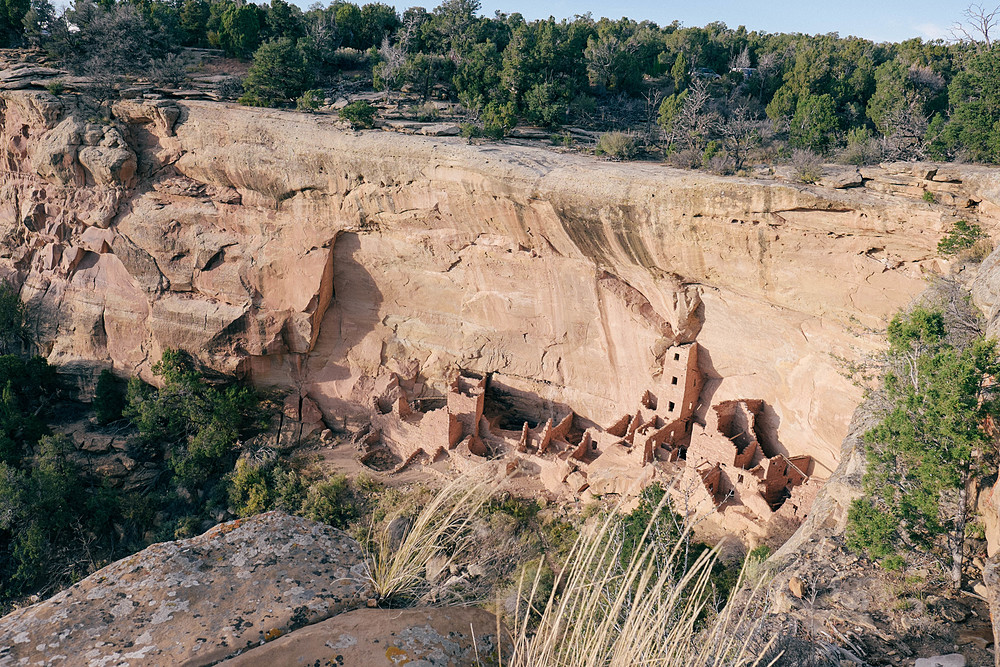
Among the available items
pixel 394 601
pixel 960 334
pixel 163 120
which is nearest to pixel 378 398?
pixel 163 120

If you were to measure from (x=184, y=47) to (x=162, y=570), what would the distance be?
31.9 meters

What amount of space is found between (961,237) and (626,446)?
8.57 meters

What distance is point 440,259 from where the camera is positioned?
64.4ft

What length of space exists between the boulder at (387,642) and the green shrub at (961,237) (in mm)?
13201

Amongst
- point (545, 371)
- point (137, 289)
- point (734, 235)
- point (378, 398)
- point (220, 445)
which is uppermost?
point (734, 235)

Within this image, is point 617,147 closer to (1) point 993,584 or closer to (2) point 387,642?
(1) point 993,584

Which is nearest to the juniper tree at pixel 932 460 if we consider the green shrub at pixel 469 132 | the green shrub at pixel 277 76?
the green shrub at pixel 469 132

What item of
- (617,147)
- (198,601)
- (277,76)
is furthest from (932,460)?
(277,76)

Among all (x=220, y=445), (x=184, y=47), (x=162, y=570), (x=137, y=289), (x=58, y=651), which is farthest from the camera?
(x=184, y=47)

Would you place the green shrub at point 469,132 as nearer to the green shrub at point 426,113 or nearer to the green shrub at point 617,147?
the green shrub at point 426,113

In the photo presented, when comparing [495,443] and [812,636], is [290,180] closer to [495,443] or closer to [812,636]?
[495,443]

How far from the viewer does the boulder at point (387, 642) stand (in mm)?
2748

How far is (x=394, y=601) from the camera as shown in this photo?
3.32 metres

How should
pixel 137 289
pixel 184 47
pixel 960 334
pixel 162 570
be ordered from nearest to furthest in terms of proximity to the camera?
pixel 162 570
pixel 960 334
pixel 137 289
pixel 184 47
